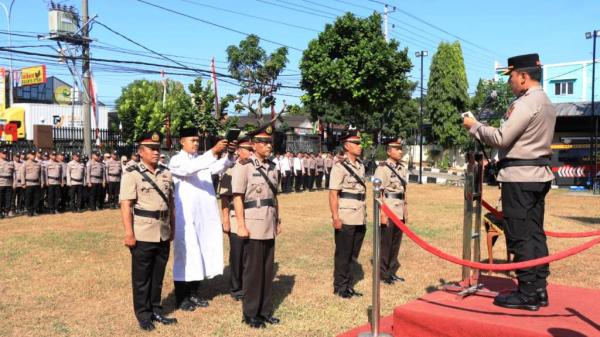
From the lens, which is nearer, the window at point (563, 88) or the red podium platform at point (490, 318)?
the red podium platform at point (490, 318)

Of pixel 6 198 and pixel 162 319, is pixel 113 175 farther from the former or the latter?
pixel 162 319

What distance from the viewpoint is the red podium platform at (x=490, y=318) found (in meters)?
3.52

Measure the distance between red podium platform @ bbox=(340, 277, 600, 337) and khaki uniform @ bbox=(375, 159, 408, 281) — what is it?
1976 millimetres

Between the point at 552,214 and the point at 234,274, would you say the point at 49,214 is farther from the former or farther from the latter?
the point at 552,214

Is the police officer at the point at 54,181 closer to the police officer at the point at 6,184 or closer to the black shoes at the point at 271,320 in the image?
the police officer at the point at 6,184

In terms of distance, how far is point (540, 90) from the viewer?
12.5 feet

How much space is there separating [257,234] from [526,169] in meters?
2.34

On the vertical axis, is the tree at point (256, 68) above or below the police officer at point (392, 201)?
above

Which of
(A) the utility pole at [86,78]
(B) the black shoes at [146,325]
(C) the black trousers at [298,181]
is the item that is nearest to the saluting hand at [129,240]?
(B) the black shoes at [146,325]

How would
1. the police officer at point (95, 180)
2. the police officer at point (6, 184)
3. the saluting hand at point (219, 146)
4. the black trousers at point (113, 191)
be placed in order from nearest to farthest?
the saluting hand at point (219, 146)
the police officer at point (6, 184)
the police officer at point (95, 180)
the black trousers at point (113, 191)

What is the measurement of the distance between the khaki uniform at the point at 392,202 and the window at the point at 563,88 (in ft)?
111

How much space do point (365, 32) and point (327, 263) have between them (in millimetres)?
15425

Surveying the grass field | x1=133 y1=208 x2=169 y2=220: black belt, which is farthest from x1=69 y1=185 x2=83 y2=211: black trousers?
x1=133 y1=208 x2=169 y2=220: black belt

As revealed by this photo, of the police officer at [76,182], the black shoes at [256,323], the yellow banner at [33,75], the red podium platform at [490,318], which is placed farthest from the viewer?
the yellow banner at [33,75]
